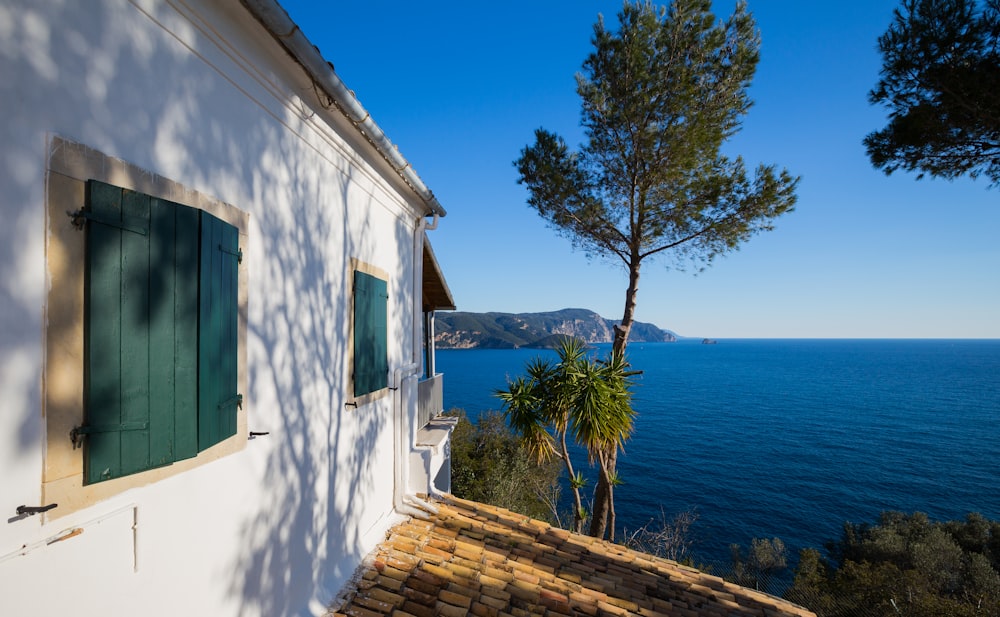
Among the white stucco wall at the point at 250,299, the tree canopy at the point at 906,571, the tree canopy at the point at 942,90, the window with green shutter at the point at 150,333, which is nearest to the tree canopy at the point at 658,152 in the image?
the tree canopy at the point at 942,90

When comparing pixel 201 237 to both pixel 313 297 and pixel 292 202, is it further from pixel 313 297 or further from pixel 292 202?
pixel 313 297

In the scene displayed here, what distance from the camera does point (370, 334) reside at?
4.81 meters

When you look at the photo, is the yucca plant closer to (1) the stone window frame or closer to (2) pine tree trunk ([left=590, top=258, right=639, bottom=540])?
(2) pine tree trunk ([left=590, top=258, right=639, bottom=540])

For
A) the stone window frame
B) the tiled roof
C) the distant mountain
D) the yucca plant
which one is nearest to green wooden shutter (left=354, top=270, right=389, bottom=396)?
the tiled roof

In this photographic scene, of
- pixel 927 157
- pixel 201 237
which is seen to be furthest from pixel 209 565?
→ pixel 927 157

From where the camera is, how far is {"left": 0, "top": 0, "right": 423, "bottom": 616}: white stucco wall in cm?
155

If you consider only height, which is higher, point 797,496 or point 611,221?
point 611,221

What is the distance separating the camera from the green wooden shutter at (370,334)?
4.51 meters

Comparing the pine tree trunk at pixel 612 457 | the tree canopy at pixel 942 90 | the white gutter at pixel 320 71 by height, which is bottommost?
the pine tree trunk at pixel 612 457

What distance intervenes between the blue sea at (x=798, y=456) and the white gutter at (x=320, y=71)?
282 inches

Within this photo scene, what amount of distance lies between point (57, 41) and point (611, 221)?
11.0m

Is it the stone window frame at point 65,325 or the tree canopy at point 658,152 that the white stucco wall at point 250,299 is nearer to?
the stone window frame at point 65,325

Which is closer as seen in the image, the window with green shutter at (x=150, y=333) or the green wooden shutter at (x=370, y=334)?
the window with green shutter at (x=150, y=333)

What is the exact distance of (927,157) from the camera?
709 cm
